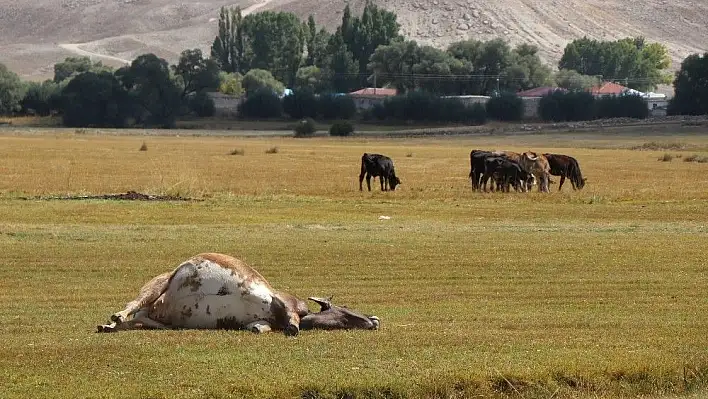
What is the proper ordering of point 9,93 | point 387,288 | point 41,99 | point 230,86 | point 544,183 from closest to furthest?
point 387,288 < point 544,183 < point 9,93 < point 41,99 < point 230,86

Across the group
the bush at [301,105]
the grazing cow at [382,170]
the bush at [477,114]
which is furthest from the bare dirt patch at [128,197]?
the bush at [301,105]

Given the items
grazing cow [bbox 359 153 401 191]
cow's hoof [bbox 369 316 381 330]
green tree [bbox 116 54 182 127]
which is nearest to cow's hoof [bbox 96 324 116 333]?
cow's hoof [bbox 369 316 381 330]

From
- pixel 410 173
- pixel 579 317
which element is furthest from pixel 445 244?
pixel 410 173

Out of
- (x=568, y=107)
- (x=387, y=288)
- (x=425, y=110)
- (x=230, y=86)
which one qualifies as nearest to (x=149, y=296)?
(x=387, y=288)

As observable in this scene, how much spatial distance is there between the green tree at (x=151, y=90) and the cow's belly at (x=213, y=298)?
147 metres

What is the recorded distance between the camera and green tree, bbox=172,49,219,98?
176 metres

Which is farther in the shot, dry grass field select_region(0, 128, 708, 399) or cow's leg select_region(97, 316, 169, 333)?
cow's leg select_region(97, 316, 169, 333)

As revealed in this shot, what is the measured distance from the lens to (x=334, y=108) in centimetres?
16750

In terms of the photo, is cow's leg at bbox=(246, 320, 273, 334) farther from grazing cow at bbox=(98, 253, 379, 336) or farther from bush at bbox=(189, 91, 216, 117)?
bush at bbox=(189, 91, 216, 117)

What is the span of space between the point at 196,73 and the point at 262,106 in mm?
12639

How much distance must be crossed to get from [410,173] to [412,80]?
437 ft

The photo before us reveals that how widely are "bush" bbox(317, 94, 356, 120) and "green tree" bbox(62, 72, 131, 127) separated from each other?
24305mm

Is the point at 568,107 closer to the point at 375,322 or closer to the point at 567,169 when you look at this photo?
the point at 567,169

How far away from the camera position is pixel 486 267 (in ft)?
74.8
